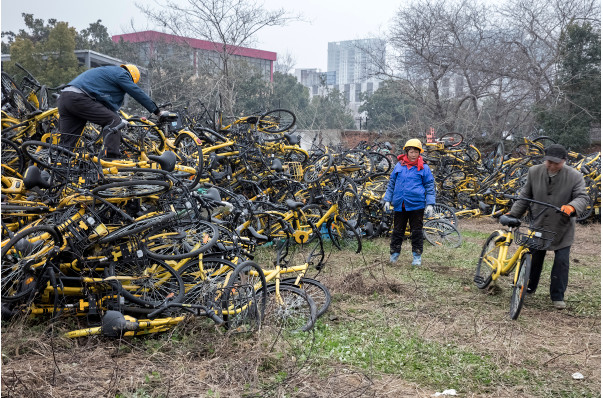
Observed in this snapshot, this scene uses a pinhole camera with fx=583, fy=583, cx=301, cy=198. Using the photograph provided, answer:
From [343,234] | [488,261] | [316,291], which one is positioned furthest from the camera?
[343,234]

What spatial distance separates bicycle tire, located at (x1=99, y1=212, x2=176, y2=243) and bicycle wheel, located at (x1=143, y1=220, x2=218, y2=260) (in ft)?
0.51

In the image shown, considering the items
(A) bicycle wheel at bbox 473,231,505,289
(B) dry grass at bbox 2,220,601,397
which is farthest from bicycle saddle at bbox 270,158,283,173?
(A) bicycle wheel at bbox 473,231,505,289

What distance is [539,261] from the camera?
6.07 metres

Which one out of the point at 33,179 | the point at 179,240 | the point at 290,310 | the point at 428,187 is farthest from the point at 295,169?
the point at 33,179

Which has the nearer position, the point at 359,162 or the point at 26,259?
the point at 26,259

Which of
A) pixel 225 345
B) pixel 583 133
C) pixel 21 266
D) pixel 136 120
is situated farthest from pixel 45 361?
pixel 583 133

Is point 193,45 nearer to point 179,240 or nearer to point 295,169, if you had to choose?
point 295,169

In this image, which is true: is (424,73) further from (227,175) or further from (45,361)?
(45,361)

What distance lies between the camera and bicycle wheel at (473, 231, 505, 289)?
6.17 m

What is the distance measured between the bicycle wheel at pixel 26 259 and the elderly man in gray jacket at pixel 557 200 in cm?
429

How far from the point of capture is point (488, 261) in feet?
20.9

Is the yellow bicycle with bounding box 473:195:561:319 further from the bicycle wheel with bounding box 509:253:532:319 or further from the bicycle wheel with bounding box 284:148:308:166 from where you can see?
the bicycle wheel with bounding box 284:148:308:166

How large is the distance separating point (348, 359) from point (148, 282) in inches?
65.4

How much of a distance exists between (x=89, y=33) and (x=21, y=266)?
31.3 m
